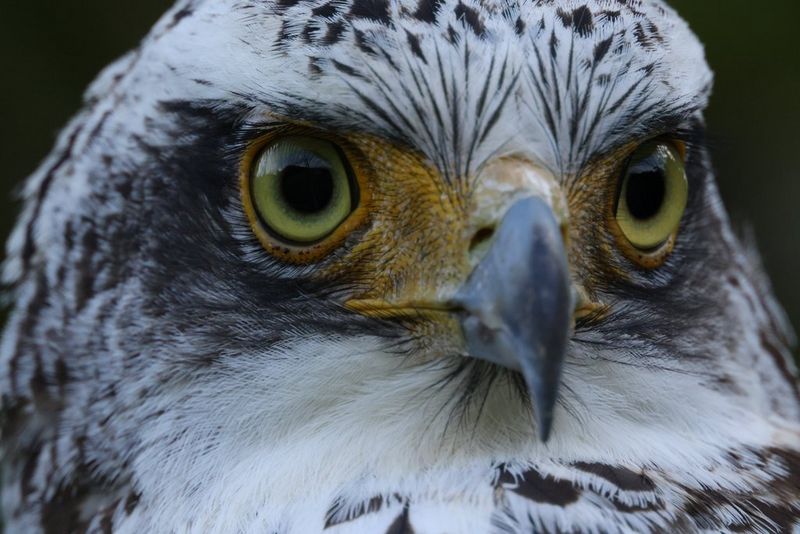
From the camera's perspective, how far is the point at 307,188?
2.39m


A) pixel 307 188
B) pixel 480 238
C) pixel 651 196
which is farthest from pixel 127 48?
pixel 480 238

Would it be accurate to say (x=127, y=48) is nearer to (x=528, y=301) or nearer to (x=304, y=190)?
(x=304, y=190)

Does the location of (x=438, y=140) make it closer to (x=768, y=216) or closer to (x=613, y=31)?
(x=613, y=31)

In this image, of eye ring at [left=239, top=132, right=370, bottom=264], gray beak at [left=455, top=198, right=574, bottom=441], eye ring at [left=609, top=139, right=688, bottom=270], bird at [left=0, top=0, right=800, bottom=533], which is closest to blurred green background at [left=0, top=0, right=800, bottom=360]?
eye ring at [left=609, top=139, right=688, bottom=270]

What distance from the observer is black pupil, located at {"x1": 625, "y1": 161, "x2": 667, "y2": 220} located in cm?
247

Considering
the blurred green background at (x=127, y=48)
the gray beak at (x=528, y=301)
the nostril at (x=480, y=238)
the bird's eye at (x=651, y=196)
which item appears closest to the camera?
the gray beak at (x=528, y=301)

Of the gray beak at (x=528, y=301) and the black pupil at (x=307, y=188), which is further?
the black pupil at (x=307, y=188)

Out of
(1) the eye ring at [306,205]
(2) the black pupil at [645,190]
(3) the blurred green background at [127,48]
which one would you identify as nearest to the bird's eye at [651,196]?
(2) the black pupil at [645,190]

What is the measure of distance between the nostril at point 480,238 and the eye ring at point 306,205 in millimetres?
256

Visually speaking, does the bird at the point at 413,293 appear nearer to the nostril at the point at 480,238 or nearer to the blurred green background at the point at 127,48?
the nostril at the point at 480,238

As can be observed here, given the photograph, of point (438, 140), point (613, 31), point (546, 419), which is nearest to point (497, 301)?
point (546, 419)

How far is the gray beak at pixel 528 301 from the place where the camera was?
201 cm

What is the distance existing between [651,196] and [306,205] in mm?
740

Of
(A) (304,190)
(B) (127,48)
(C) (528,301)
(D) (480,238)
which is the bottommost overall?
(C) (528,301)
